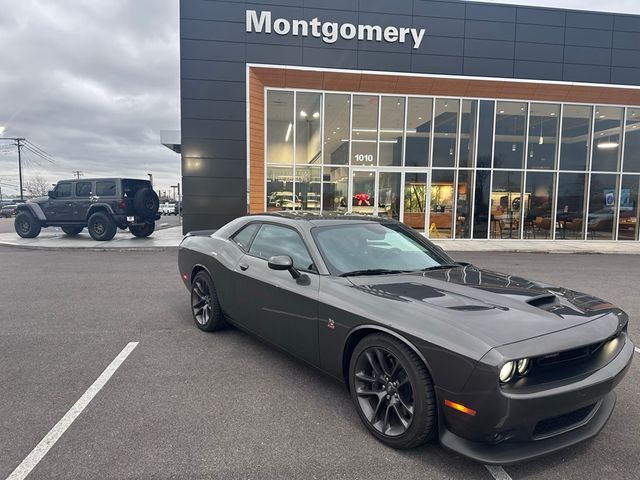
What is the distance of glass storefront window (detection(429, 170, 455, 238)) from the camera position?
55.3 feet

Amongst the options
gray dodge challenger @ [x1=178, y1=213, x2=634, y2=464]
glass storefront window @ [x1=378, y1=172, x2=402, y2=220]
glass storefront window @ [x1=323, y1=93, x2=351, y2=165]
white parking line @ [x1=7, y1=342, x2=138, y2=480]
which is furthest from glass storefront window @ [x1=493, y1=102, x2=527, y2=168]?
white parking line @ [x1=7, y1=342, x2=138, y2=480]

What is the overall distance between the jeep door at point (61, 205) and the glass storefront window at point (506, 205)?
16.3 metres

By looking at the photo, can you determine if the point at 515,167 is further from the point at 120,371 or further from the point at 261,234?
the point at 120,371

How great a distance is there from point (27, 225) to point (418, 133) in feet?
51.0

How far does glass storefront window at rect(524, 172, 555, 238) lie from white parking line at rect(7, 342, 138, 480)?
17.1 metres

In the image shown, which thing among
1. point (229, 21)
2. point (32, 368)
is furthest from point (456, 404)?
point (229, 21)

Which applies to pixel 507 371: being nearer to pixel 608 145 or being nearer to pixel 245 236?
pixel 245 236

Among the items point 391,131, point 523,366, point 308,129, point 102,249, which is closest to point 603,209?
point 391,131

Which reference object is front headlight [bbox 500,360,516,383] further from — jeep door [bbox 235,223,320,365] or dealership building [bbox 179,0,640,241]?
dealership building [bbox 179,0,640,241]

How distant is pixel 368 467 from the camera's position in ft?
7.85

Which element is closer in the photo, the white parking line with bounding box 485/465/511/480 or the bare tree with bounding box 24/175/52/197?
the white parking line with bounding box 485/465/511/480

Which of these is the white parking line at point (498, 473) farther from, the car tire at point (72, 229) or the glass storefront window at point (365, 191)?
the car tire at point (72, 229)

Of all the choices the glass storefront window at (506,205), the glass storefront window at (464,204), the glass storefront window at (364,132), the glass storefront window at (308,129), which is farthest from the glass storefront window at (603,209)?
the glass storefront window at (308,129)

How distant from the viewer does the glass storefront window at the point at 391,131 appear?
16594 mm
